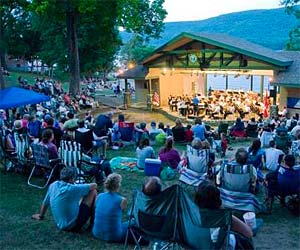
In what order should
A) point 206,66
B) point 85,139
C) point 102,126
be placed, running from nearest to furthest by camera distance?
1. point 85,139
2. point 102,126
3. point 206,66

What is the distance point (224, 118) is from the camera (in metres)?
22.0

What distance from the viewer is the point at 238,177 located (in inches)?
257

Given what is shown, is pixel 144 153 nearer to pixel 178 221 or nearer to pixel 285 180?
pixel 285 180

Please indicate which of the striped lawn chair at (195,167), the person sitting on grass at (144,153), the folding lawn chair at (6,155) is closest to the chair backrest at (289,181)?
the striped lawn chair at (195,167)

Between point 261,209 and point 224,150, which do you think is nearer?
point 261,209

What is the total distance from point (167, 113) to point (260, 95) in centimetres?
504

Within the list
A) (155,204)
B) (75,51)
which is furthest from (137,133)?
(75,51)

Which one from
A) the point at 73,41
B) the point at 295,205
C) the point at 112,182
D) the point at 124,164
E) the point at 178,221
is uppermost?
the point at 73,41

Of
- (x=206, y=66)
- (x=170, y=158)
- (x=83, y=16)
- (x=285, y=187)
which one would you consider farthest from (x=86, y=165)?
(x=83, y=16)

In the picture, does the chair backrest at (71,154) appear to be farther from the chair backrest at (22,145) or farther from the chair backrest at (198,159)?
the chair backrest at (198,159)

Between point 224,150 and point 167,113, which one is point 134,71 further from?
point 224,150

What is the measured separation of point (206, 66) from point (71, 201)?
18306 millimetres

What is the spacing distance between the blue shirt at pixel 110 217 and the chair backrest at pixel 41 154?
9.17ft

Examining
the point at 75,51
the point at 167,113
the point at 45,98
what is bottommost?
the point at 167,113
